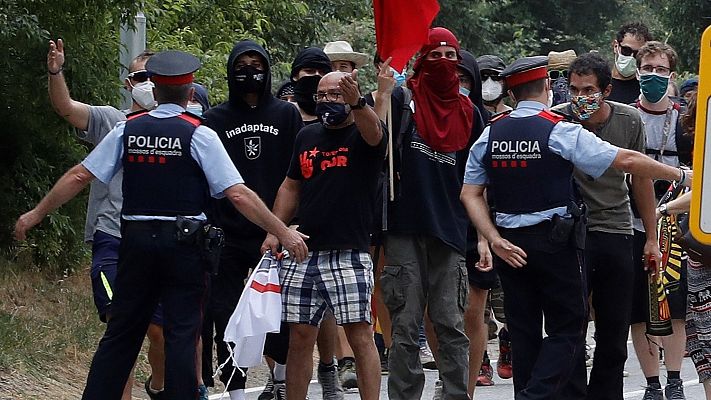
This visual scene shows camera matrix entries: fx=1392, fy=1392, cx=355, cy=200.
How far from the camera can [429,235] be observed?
26.8 ft

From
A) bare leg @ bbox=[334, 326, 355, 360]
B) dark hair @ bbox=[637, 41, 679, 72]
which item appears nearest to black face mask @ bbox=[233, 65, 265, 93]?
bare leg @ bbox=[334, 326, 355, 360]

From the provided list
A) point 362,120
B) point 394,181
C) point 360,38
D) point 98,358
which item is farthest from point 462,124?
point 360,38

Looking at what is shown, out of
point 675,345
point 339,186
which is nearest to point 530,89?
point 339,186

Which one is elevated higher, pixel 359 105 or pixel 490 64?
pixel 490 64

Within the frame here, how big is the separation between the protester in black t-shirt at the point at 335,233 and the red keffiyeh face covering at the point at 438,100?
0.58 meters

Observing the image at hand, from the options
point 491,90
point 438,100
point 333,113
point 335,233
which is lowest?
point 335,233

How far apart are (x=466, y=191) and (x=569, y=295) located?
0.79 meters

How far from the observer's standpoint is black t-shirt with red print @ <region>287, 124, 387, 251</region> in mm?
7680

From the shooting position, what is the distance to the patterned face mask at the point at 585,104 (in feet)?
25.8

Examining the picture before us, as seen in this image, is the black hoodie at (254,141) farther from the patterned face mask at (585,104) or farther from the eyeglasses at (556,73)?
the eyeglasses at (556,73)

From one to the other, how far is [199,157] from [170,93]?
41 cm

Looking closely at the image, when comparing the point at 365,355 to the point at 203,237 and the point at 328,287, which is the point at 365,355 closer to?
the point at 328,287

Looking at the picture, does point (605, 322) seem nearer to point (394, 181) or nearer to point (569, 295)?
point (569, 295)

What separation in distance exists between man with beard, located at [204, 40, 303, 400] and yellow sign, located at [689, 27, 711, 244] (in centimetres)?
460
